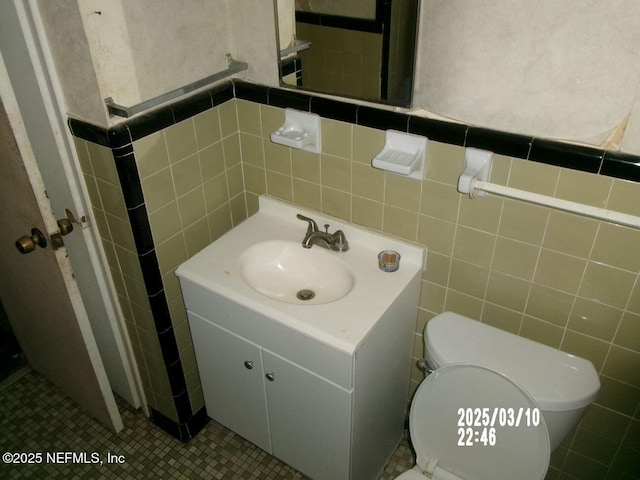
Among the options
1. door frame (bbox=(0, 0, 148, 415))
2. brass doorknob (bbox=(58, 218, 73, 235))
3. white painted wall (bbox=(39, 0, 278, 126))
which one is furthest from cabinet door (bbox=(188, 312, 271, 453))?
white painted wall (bbox=(39, 0, 278, 126))

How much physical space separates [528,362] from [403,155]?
0.69 meters

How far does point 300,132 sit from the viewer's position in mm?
1742

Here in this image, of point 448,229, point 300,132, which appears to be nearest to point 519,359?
point 448,229

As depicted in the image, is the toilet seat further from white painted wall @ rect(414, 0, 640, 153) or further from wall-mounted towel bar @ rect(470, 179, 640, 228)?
white painted wall @ rect(414, 0, 640, 153)

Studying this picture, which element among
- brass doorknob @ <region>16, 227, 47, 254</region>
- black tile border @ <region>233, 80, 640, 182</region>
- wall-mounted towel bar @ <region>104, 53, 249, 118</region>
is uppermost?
wall-mounted towel bar @ <region>104, 53, 249, 118</region>

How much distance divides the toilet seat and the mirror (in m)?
0.78

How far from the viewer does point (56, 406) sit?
234 centimetres

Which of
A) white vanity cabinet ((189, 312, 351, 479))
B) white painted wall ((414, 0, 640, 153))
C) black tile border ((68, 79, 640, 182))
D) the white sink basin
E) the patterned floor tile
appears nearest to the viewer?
white painted wall ((414, 0, 640, 153))

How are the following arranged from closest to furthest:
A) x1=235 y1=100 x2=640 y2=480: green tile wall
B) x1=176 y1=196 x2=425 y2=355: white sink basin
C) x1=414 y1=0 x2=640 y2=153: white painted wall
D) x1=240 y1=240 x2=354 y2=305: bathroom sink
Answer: x1=414 y1=0 x2=640 y2=153: white painted wall, x1=235 y1=100 x2=640 y2=480: green tile wall, x1=176 y1=196 x2=425 y2=355: white sink basin, x1=240 y1=240 x2=354 y2=305: bathroom sink

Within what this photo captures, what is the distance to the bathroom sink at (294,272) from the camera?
177 centimetres

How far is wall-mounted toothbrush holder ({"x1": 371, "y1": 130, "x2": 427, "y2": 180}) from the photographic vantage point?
1510 mm

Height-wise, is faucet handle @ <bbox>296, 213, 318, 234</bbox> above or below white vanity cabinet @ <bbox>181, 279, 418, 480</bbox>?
above

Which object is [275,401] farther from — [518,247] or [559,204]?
[559,204]

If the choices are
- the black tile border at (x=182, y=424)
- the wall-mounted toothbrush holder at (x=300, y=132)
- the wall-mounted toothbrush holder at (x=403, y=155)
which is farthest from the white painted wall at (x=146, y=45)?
the black tile border at (x=182, y=424)
